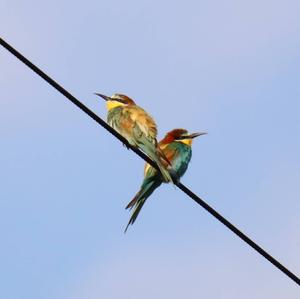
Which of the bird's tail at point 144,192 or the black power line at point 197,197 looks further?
the bird's tail at point 144,192

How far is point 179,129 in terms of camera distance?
6.00 m

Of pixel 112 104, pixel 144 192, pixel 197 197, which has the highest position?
pixel 112 104

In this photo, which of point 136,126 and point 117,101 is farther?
point 117,101

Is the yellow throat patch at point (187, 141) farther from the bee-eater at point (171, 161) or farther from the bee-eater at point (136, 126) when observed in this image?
the bee-eater at point (136, 126)

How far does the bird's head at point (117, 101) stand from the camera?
19.4ft

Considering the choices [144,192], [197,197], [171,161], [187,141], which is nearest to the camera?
[197,197]

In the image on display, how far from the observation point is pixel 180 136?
596cm

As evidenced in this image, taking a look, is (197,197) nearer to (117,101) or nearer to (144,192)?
(144,192)

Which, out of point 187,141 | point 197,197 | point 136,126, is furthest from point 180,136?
point 197,197

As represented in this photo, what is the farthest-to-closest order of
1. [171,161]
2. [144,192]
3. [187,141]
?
[187,141]
[171,161]
[144,192]

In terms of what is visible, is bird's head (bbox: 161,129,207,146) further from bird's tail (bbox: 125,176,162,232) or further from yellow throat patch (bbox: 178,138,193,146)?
bird's tail (bbox: 125,176,162,232)

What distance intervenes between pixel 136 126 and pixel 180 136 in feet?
2.65

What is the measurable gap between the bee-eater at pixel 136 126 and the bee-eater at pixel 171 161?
111 millimetres

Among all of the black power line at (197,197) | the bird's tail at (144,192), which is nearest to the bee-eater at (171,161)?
the bird's tail at (144,192)
